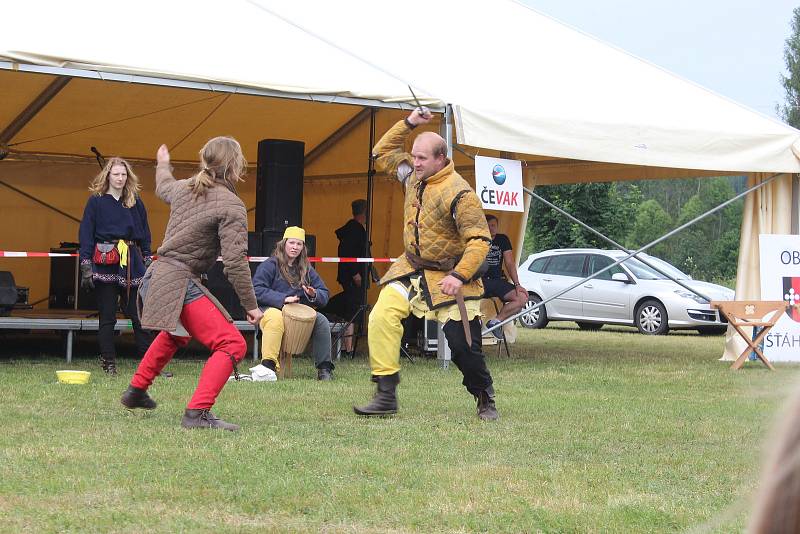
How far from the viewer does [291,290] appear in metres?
10.3

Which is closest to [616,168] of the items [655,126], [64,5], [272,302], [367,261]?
[655,126]

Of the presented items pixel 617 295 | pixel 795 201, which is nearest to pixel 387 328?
pixel 795 201

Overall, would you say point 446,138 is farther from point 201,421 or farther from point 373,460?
point 373,460

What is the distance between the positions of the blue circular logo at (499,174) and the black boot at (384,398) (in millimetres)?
4354

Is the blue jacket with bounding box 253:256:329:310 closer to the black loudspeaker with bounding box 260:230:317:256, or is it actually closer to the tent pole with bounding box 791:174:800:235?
the black loudspeaker with bounding box 260:230:317:256

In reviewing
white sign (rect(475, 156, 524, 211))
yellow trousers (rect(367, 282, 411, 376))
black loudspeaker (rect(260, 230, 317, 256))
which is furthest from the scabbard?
black loudspeaker (rect(260, 230, 317, 256))

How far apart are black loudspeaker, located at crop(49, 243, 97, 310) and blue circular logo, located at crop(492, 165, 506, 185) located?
5.54 meters

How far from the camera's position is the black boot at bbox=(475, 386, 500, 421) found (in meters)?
7.26

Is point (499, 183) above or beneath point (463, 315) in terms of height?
above

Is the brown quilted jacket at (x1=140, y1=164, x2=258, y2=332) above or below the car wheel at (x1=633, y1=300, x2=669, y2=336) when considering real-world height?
above

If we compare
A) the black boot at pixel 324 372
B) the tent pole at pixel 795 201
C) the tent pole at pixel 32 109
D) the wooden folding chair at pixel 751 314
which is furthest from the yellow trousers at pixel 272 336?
the tent pole at pixel 795 201

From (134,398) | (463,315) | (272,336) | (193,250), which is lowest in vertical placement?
(134,398)

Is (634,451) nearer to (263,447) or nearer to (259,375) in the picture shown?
(263,447)

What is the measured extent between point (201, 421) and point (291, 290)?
386 centimetres
